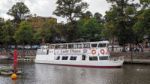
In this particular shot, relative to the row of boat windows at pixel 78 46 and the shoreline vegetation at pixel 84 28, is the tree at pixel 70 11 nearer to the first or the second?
the shoreline vegetation at pixel 84 28

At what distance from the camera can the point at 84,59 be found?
102688mm

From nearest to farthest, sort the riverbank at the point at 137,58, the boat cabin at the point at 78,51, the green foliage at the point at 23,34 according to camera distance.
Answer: the boat cabin at the point at 78,51, the riverbank at the point at 137,58, the green foliage at the point at 23,34

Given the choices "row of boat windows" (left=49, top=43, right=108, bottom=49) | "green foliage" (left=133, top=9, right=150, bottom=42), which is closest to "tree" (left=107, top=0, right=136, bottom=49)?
"green foliage" (left=133, top=9, right=150, bottom=42)

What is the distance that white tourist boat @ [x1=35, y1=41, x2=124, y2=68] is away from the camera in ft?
318

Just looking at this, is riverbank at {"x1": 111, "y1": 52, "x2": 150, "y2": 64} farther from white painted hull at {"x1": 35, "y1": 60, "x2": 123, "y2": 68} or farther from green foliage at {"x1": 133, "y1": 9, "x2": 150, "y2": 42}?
white painted hull at {"x1": 35, "y1": 60, "x2": 123, "y2": 68}

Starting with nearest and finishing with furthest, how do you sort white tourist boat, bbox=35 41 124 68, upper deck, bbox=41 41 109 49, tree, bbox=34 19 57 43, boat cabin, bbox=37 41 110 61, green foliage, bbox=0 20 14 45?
white tourist boat, bbox=35 41 124 68 < boat cabin, bbox=37 41 110 61 < upper deck, bbox=41 41 109 49 < tree, bbox=34 19 57 43 < green foliage, bbox=0 20 14 45

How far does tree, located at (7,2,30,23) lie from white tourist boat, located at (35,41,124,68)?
56.2 meters

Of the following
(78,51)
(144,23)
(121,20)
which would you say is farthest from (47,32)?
(144,23)

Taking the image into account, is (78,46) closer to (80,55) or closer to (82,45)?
(82,45)

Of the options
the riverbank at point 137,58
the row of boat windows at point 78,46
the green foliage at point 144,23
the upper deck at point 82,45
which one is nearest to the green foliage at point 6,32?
the upper deck at point 82,45

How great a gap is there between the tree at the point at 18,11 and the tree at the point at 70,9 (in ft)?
114

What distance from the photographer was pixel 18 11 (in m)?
173

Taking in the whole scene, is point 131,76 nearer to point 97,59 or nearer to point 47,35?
point 97,59

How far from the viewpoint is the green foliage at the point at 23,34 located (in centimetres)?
15650
